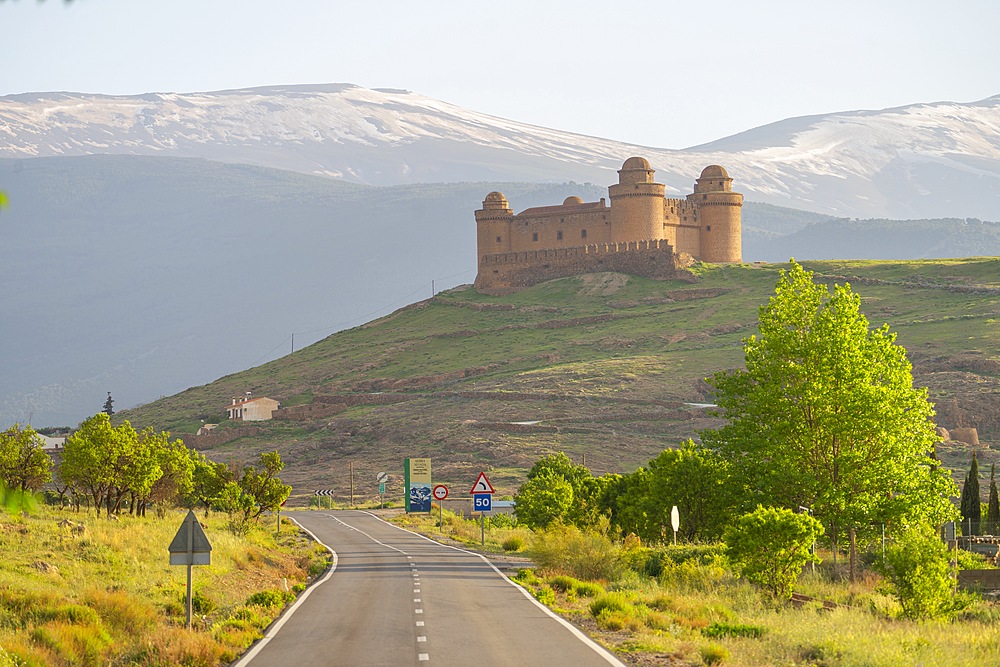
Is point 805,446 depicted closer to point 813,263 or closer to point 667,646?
point 667,646

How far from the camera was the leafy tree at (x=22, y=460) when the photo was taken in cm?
5281

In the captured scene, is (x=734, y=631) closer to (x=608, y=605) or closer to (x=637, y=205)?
(x=608, y=605)

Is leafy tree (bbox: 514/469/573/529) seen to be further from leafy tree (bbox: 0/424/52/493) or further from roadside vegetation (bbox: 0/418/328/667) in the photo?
leafy tree (bbox: 0/424/52/493)

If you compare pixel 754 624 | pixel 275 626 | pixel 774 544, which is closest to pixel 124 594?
pixel 275 626

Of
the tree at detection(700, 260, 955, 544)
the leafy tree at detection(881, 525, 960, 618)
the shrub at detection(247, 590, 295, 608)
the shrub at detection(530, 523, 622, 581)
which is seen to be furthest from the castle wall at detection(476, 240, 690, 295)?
the leafy tree at detection(881, 525, 960, 618)

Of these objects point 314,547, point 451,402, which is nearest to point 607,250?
point 451,402

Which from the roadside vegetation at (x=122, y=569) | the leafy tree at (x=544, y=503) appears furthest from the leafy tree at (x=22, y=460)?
the leafy tree at (x=544, y=503)

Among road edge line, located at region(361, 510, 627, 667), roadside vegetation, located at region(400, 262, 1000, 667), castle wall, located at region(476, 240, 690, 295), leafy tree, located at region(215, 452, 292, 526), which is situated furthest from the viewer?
castle wall, located at region(476, 240, 690, 295)

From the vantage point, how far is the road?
23.0 metres

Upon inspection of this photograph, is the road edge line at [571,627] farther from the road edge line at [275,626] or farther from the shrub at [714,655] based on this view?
the road edge line at [275,626]

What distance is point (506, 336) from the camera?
146625 millimetres

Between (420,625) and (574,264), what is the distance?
5112 inches

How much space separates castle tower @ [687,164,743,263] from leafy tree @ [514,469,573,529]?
9586 centimetres

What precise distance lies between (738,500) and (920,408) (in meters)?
5.54
